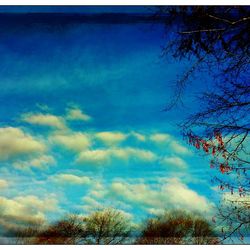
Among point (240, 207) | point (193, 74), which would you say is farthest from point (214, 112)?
point (240, 207)

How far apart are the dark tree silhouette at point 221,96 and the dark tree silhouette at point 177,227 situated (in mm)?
192

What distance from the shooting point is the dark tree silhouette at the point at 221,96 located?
18.2 ft

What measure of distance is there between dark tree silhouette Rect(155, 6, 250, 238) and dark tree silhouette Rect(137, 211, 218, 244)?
0.63 feet

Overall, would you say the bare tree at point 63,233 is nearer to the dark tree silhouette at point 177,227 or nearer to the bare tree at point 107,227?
the bare tree at point 107,227

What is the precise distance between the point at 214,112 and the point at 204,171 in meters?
0.51

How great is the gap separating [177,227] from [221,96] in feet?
3.87

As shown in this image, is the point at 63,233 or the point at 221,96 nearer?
the point at 63,233

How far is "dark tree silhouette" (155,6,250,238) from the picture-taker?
5535mm

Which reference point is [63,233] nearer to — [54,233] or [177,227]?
[54,233]

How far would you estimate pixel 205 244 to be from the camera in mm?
5512

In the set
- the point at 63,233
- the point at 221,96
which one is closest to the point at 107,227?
the point at 63,233

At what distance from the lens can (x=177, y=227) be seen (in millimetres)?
5566

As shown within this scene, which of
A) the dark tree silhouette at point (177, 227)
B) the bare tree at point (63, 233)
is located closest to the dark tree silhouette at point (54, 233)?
the bare tree at point (63, 233)

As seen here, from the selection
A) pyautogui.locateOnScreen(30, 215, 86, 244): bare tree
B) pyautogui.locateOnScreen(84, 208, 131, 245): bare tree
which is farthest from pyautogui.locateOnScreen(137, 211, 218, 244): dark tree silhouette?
pyautogui.locateOnScreen(30, 215, 86, 244): bare tree
